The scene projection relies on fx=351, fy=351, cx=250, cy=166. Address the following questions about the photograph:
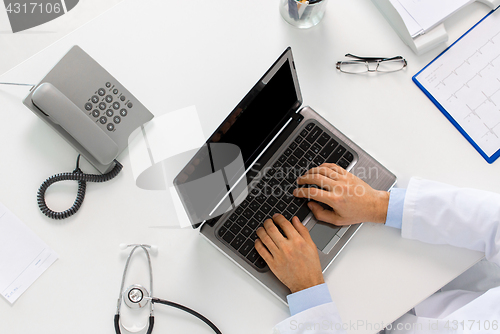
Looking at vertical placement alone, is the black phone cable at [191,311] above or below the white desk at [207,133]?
below

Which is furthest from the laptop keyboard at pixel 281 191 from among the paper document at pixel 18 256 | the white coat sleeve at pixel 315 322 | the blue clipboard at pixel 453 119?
the paper document at pixel 18 256

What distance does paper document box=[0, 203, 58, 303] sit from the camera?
2.46ft

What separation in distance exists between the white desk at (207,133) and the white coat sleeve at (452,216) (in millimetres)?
36

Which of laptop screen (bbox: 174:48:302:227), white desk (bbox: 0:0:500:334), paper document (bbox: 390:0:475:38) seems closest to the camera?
laptop screen (bbox: 174:48:302:227)

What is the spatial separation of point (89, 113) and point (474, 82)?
918mm

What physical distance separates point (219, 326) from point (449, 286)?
69 centimetres

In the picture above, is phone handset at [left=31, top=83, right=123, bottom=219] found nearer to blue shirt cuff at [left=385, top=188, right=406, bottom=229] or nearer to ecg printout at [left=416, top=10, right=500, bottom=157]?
blue shirt cuff at [left=385, top=188, right=406, bottom=229]

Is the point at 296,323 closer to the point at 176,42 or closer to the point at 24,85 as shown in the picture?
the point at 176,42

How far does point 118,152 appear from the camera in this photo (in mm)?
773

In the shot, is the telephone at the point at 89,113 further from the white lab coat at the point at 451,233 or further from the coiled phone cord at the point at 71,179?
the white lab coat at the point at 451,233

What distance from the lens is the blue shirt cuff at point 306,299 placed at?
29.2 inches

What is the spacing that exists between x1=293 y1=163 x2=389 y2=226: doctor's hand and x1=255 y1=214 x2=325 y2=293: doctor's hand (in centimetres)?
8

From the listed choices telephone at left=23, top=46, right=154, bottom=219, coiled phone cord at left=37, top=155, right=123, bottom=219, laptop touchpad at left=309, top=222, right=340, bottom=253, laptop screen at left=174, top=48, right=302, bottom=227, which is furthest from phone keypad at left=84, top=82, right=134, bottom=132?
laptop touchpad at left=309, top=222, right=340, bottom=253

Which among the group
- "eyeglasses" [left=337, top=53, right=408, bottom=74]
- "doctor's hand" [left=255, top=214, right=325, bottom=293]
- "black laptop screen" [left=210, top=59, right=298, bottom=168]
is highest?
"eyeglasses" [left=337, top=53, right=408, bottom=74]
